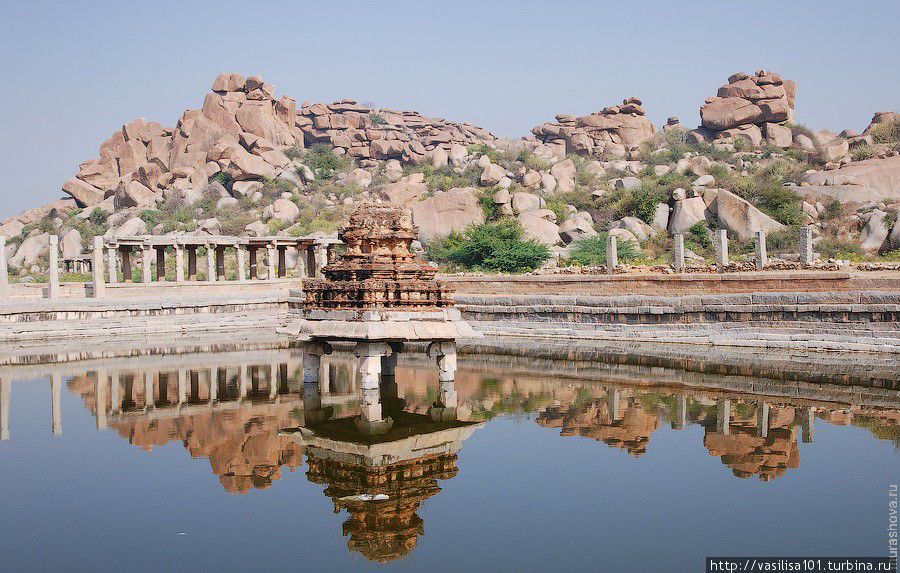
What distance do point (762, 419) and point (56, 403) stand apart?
385 inches

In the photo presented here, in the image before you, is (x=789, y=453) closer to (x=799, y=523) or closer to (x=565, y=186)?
(x=799, y=523)

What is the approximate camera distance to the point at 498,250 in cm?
3353

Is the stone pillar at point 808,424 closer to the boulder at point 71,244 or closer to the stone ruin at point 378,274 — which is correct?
the stone ruin at point 378,274

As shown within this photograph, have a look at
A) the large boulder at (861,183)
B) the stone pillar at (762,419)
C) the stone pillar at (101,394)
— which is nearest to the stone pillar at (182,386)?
the stone pillar at (101,394)

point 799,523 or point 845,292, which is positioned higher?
point 845,292

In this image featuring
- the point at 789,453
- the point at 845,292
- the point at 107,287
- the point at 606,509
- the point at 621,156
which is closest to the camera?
the point at 606,509

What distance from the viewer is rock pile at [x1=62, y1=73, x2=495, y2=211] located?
199 ft

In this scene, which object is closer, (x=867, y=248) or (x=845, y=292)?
(x=845, y=292)

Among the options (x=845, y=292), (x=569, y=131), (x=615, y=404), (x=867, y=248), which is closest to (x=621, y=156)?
(x=569, y=131)

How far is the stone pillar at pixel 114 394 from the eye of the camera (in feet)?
41.5

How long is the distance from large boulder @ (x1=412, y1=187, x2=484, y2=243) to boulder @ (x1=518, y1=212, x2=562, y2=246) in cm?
221

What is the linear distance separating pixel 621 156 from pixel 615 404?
164 ft

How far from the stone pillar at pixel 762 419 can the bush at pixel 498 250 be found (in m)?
20.7

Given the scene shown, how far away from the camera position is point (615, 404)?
12.3 m
